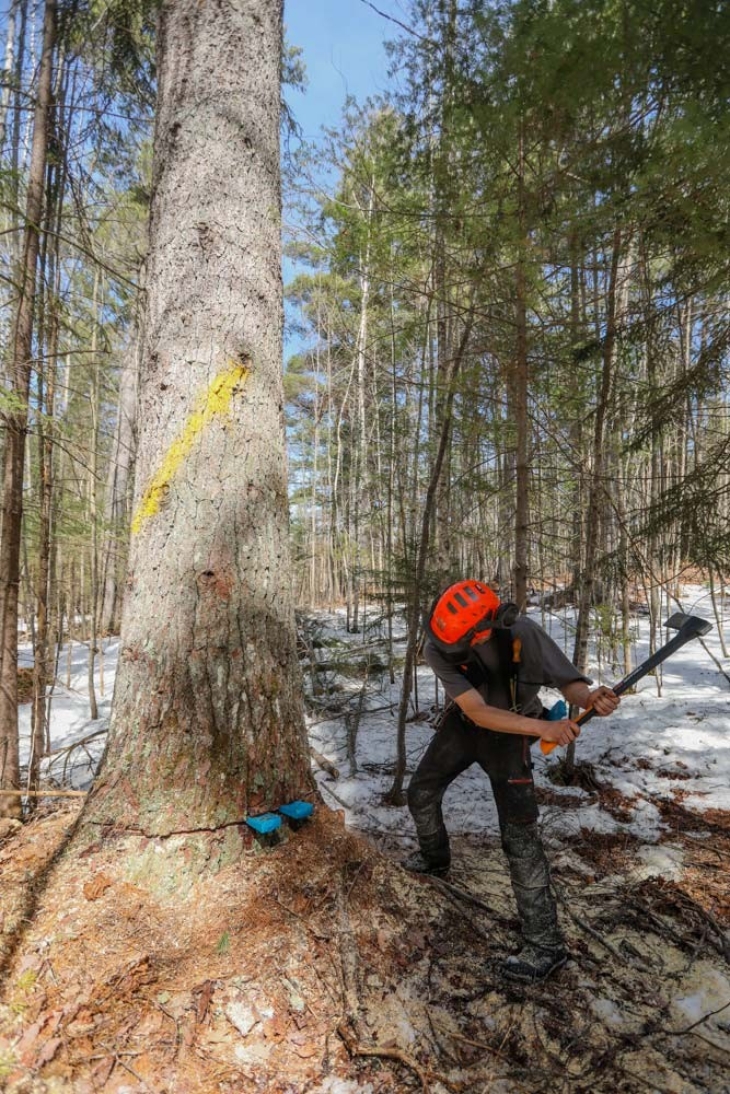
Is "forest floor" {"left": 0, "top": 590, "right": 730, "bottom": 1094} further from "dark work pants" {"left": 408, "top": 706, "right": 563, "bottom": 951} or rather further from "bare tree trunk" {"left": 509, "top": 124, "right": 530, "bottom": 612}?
"bare tree trunk" {"left": 509, "top": 124, "right": 530, "bottom": 612}

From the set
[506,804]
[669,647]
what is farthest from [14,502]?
[669,647]

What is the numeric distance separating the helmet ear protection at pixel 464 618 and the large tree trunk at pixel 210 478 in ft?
2.36

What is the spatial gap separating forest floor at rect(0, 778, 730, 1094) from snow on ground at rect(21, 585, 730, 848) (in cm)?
87

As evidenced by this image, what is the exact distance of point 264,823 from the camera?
86.9 inches

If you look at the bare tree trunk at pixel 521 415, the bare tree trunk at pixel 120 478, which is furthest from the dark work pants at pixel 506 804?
the bare tree trunk at pixel 120 478

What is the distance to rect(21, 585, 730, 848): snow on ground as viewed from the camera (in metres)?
3.60

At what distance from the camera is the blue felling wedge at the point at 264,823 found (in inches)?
86.4

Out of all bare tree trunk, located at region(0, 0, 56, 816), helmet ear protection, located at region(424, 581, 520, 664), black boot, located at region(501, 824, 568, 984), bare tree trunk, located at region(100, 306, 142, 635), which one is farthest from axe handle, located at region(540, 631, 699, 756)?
bare tree trunk, located at region(100, 306, 142, 635)

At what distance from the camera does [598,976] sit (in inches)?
83.7

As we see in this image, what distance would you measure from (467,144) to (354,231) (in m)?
0.99

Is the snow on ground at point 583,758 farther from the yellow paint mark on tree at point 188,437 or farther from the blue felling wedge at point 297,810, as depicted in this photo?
the yellow paint mark on tree at point 188,437

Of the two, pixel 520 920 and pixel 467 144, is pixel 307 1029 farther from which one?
pixel 467 144

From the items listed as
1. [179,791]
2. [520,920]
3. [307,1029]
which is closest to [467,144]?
[179,791]

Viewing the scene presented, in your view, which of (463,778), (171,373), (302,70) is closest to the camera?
(171,373)
